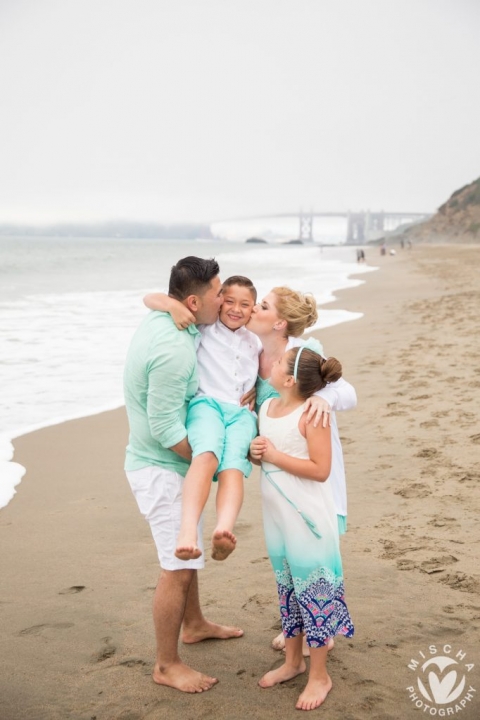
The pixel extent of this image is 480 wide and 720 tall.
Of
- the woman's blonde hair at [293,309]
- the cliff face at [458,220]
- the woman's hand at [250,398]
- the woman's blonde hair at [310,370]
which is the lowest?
the cliff face at [458,220]

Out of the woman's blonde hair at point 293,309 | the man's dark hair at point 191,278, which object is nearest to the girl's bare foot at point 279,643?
the woman's blonde hair at point 293,309

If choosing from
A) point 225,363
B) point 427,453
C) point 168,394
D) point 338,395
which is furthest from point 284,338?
point 427,453

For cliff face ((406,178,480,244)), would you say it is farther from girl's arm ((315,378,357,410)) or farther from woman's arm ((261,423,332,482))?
woman's arm ((261,423,332,482))

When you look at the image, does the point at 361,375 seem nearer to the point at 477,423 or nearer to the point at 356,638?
the point at 477,423

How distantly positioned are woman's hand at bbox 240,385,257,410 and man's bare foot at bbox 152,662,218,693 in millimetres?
1030

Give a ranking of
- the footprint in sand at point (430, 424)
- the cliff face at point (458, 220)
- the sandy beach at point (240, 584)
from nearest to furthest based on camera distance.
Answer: the sandy beach at point (240, 584) → the footprint in sand at point (430, 424) → the cliff face at point (458, 220)

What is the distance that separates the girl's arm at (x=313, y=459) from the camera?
2660 mm

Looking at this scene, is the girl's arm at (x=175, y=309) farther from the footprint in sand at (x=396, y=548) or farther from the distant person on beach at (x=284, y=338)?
the footprint in sand at (x=396, y=548)

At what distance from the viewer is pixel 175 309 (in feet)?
9.18

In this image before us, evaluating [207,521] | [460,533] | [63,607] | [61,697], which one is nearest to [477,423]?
[460,533]

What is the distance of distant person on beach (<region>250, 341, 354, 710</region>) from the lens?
2.66 meters

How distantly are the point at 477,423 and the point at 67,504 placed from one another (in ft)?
10.4

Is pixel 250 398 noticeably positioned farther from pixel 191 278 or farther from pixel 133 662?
pixel 133 662

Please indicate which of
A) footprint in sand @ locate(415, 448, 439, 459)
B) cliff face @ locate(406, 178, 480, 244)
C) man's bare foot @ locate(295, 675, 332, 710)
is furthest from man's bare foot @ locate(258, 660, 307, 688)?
cliff face @ locate(406, 178, 480, 244)
